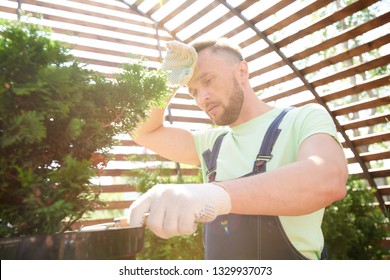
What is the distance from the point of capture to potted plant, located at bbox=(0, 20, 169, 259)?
0.70 metres

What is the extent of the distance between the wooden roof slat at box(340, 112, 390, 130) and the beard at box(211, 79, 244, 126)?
2714mm

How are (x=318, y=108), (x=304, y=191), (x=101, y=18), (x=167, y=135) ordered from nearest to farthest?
(x=304, y=191) → (x=318, y=108) → (x=167, y=135) → (x=101, y=18)

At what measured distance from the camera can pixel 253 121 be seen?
1944 millimetres

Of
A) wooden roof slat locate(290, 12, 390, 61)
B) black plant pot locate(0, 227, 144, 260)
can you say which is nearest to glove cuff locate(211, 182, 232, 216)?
black plant pot locate(0, 227, 144, 260)

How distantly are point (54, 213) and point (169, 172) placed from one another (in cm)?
351

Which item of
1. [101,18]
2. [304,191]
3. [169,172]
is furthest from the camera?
[101,18]

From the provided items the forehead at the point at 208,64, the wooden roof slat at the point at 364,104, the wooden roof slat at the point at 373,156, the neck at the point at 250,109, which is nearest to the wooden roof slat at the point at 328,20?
the wooden roof slat at the point at 364,104

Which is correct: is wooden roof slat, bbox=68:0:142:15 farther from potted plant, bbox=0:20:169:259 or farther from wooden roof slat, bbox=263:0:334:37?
potted plant, bbox=0:20:169:259

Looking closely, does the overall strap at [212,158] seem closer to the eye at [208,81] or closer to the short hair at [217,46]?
the eye at [208,81]

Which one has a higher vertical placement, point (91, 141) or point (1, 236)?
point (91, 141)

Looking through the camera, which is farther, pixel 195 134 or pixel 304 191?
pixel 195 134
